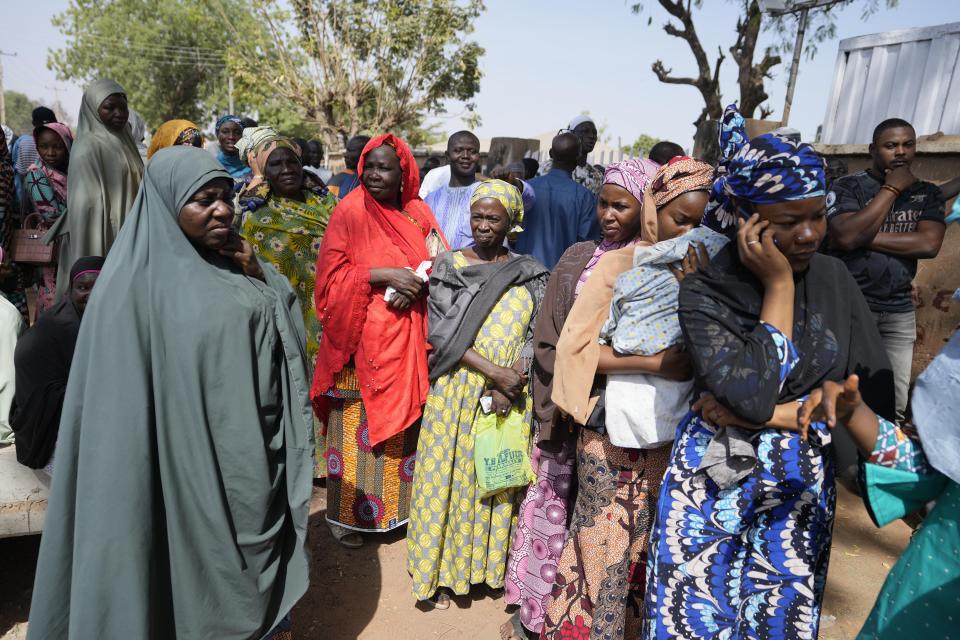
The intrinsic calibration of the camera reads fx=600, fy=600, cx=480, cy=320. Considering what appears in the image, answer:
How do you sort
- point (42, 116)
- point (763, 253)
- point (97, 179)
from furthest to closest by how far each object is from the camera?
point (42, 116) < point (97, 179) < point (763, 253)

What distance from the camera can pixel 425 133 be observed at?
34156 mm

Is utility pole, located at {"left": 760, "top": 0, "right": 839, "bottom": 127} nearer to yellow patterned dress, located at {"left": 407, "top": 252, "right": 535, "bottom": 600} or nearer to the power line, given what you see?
yellow patterned dress, located at {"left": 407, "top": 252, "right": 535, "bottom": 600}

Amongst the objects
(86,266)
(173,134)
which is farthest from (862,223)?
(173,134)

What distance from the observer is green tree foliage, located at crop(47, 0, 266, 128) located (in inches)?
1312

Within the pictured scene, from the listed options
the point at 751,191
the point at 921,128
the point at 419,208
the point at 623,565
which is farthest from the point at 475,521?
the point at 921,128

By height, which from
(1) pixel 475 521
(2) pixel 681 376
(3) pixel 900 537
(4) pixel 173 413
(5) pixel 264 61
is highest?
(5) pixel 264 61

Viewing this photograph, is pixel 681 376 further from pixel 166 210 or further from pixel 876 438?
pixel 166 210

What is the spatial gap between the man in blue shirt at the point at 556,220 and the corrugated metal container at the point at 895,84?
2891 millimetres

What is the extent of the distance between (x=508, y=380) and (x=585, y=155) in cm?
434

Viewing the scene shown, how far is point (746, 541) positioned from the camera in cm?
188

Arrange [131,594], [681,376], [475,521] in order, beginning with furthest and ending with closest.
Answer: [475,521] → [681,376] → [131,594]

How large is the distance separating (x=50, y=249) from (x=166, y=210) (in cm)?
368

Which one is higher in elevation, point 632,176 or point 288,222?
point 632,176

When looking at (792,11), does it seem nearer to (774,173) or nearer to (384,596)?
(774,173)
